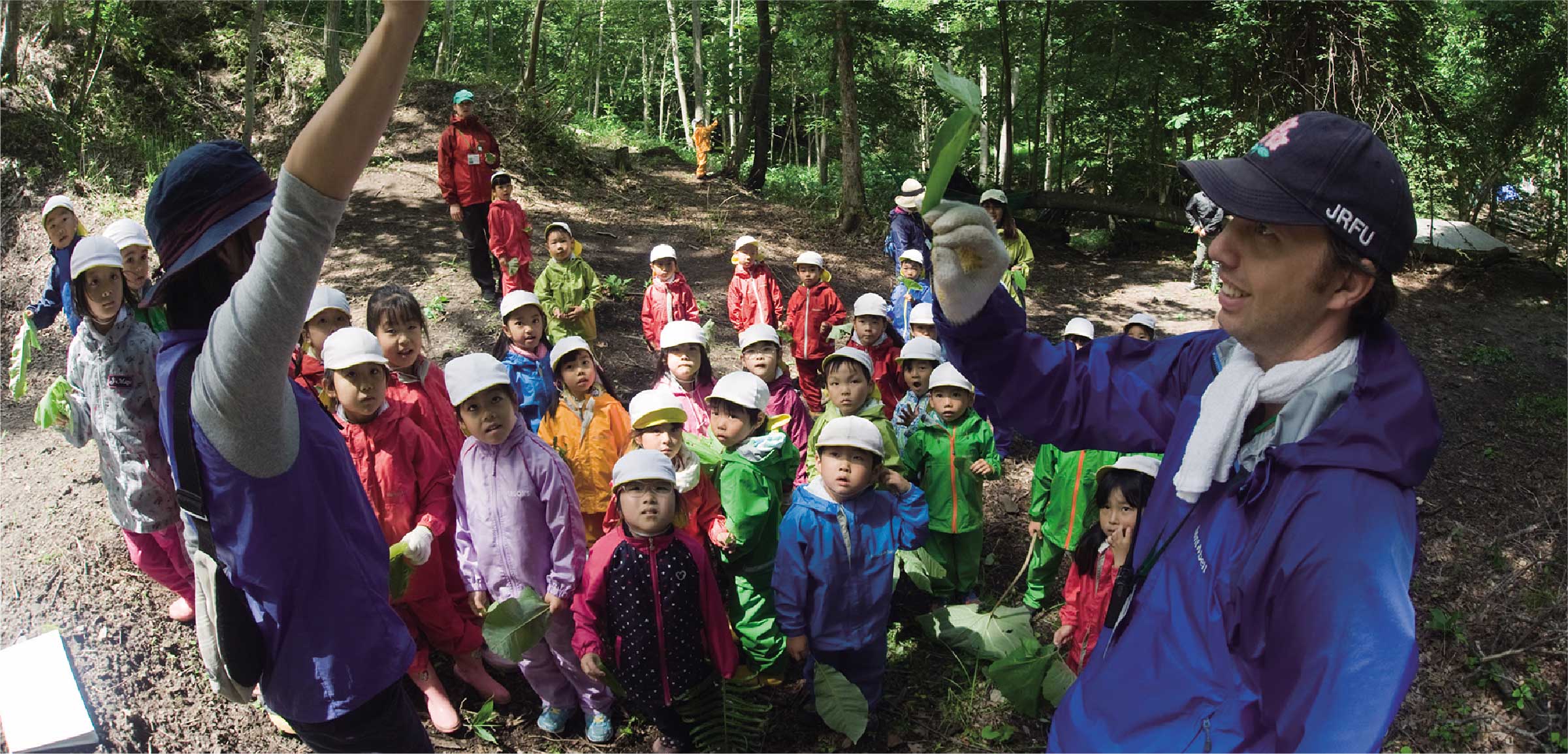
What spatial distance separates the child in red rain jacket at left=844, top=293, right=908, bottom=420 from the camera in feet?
21.7

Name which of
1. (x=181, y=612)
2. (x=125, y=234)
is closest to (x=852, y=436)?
(x=181, y=612)

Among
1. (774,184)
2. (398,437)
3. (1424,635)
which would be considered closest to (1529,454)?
(1424,635)

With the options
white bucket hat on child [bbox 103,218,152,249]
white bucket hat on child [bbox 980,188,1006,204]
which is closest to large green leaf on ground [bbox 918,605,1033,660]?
white bucket hat on child [bbox 980,188,1006,204]

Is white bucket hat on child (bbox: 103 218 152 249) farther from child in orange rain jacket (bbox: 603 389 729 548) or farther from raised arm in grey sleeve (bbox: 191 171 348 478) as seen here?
raised arm in grey sleeve (bbox: 191 171 348 478)

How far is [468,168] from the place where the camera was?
28.0 feet

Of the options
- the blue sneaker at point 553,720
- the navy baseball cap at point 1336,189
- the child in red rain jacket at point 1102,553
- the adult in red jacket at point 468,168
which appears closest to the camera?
the navy baseball cap at point 1336,189

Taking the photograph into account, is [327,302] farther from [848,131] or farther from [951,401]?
[848,131]

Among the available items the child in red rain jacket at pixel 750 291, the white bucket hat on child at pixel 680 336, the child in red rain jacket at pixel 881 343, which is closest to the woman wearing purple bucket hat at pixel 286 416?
the white bucket hat on child at pixel 680 336

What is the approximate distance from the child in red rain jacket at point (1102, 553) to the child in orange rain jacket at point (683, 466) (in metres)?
1.70

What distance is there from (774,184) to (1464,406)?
1304 cm

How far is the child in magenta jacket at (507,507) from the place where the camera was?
3744mm

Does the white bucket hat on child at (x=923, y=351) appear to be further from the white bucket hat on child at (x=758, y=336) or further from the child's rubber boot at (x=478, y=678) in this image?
the child's rubber boot at (x=478, y=678)

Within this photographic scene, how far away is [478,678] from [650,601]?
4.01 feet

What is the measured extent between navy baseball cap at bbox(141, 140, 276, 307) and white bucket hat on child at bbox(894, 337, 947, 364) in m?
4.18
